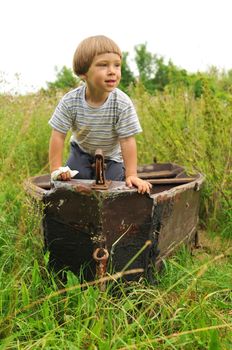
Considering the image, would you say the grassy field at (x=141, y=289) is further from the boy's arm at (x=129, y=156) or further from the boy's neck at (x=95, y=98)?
the boy's arm at (x=129, y=156)

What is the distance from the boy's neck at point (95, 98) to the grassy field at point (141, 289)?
44 cm

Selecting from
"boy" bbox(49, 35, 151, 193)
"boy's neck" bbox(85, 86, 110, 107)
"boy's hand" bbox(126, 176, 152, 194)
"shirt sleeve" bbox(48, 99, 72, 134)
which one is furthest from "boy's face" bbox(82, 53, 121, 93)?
"boy's hand" bbox(126, 176, 152, 194)

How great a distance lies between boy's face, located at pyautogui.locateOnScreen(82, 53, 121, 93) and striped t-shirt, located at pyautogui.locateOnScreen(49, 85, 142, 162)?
0.20 metres

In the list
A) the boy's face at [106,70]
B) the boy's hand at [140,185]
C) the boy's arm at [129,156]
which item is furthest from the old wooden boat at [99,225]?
the boy's face at [106,70]

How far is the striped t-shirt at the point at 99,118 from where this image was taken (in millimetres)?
3510

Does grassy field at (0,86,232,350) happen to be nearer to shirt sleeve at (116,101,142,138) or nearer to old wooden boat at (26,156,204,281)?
old wooden boat at (26,156,204,281)

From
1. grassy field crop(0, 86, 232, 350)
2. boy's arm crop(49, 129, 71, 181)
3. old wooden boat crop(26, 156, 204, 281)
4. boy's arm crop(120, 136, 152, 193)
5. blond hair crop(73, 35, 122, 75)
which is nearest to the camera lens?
grassy field crop(0, 86, 232, 350)

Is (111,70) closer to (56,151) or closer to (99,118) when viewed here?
(99,118)

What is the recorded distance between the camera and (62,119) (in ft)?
11.8

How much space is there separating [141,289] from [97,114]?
1.27 m

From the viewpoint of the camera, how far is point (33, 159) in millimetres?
5848

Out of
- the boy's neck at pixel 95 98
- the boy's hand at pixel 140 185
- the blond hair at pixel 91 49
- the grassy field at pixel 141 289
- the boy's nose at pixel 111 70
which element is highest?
the blond hair at pixel 91 49

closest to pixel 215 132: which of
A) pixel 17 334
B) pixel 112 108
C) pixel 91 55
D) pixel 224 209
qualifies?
pixel 224 209

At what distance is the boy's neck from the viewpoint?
3.53 meters
